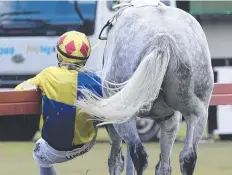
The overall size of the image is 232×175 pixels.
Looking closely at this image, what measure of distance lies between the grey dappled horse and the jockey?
140 millimetres

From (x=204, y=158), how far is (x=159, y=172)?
5.22 meters

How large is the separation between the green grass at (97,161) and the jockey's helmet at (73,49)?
372cm

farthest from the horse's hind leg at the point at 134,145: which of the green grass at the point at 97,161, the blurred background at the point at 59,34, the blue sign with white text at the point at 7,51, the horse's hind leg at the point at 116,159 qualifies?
the blue sign with white text at the point at 7,51

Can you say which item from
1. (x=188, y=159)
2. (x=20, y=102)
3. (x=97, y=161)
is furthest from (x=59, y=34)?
(x=188, y=159)

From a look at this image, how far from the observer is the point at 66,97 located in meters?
6.40

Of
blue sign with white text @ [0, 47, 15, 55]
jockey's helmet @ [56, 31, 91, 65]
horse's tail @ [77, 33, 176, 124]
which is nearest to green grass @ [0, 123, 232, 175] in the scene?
blue sign with white text @ [0, 47, 15, 55]

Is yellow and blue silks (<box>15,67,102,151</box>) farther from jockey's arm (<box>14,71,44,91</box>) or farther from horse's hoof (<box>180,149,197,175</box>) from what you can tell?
horse's hoof (<box>180,149,197,175</box>)

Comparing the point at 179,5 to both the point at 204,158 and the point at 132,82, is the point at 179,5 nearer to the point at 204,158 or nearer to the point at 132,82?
the point at 204,158

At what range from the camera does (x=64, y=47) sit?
6484 millimetres

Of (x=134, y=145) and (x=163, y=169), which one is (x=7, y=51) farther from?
(x=134, y=145)

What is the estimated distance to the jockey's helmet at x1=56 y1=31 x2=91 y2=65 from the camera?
6.48m

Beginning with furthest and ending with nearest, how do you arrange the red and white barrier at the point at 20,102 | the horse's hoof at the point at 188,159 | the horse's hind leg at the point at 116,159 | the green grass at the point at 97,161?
the green grass at the point at 97,161, the horse's hind leg at the point at 116,159, the red and white barrier at the point at 20,102, the horse's hoof at the point at 188,159

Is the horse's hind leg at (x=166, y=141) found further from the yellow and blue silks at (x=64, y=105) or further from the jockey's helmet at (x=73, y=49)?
the jockey's helmet at (x=73, y=49)

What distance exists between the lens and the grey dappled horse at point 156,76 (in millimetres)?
5887
